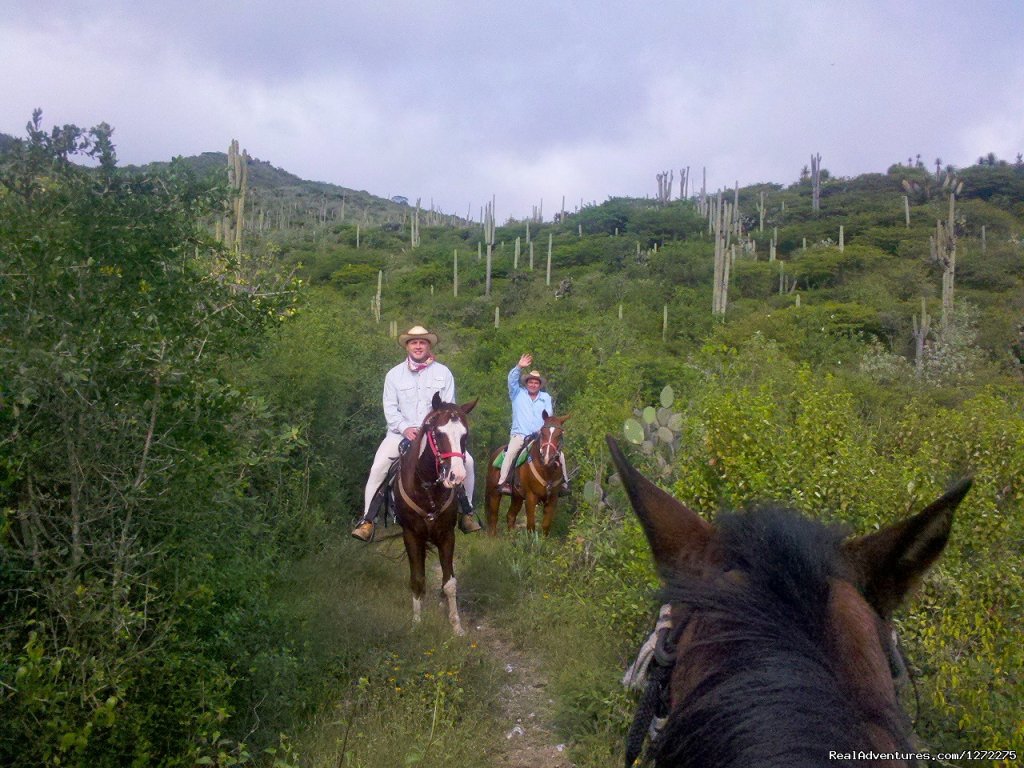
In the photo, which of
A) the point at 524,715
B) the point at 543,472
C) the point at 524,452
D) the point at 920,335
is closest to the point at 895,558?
the point at 524,715

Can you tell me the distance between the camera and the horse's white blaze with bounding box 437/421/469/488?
7.01 m

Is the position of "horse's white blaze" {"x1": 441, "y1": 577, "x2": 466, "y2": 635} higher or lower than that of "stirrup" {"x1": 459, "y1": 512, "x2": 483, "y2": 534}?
lower

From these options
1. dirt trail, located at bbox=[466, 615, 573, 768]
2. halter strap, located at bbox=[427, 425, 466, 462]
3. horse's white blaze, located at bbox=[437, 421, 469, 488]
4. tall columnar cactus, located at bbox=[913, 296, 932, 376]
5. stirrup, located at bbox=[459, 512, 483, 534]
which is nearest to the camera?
dirt trail, located at bbox=[466, 615, 573, 768]

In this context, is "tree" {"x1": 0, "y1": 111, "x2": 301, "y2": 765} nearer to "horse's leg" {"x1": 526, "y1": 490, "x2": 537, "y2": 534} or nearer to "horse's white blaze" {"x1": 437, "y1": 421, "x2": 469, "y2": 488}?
"horse's white blaze" {"x1": 437, "y1": 421, "x2": 469, "y2": 488}

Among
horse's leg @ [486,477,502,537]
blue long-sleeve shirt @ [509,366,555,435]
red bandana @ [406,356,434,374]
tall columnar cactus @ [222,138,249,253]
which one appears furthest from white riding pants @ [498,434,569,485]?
tall columnar cactus @ [222,138,249,253]

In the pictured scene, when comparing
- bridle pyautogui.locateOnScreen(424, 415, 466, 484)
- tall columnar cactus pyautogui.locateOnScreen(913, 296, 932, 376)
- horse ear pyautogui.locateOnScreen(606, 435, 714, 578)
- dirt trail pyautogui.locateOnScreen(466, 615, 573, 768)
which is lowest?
dirt trail pyautogui.locateOnScreen(466, 615, 573, 768)

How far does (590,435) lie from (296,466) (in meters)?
3.85

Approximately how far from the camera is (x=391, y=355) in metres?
14.1

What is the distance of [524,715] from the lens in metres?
6.13

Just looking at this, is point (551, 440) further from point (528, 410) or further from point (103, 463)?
point (103, 463)

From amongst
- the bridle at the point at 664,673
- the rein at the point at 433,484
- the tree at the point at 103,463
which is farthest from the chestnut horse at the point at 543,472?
the bridle at the point at 664,673

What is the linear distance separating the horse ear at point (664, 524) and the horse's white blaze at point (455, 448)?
5002 mm

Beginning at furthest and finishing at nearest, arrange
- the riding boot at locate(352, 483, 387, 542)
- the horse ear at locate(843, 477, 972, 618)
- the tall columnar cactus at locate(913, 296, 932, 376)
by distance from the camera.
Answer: the tall columnar cactus at locate(913, 296, 932, 376)
the riding boot at locate(352, 483, 387, 542)
the horse ear at locate(843, 477, 972, 618)

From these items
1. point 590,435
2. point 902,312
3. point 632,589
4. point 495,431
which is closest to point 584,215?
point 902,312
